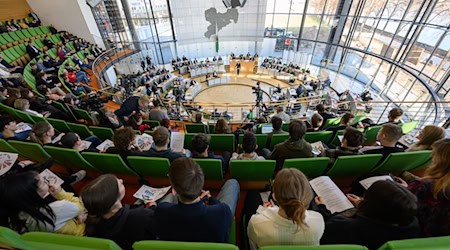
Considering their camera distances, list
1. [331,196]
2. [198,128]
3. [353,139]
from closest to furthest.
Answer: [331,196], [353,139], [198,128]

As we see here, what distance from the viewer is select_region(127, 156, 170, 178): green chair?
227cm

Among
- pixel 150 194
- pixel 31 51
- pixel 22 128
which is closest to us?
pixel 150 194

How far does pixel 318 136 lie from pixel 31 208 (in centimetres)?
353

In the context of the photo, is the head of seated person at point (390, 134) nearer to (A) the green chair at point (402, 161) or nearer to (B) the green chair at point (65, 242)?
(A) the green chair at point (402, 161)

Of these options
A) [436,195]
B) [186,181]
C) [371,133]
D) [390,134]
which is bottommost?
[371,133]

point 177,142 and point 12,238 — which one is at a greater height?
point 12,238

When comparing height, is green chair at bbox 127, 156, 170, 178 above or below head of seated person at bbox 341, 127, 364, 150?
below

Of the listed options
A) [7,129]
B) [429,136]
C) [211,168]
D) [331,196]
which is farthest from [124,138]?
[429,136]

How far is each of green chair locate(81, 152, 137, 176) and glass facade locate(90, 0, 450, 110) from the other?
1049cm

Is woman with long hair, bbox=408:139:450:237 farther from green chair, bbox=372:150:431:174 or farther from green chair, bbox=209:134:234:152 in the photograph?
green chair, bbox=209:134:234:152

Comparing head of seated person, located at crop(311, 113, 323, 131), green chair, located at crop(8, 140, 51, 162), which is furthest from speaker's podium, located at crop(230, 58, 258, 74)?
green chair, located at crop(8, 140, 51, 162)

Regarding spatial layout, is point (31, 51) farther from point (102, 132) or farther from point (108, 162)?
point (108, 162)

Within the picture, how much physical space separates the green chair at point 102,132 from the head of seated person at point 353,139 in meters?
3.58

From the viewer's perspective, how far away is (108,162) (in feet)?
8.09
